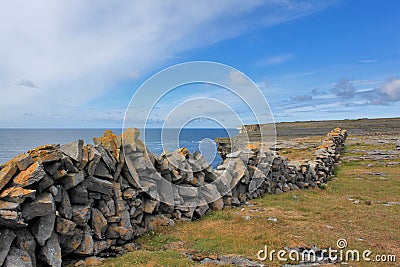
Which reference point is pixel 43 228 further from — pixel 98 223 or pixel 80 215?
pixel 98 223

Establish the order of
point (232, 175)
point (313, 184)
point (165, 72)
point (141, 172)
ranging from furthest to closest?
point (313, 184) < point (232, 175) < point (165, 72) < point (141, 172)

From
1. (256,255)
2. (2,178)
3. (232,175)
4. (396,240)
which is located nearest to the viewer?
(2,178)

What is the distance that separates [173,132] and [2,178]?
10714 mm

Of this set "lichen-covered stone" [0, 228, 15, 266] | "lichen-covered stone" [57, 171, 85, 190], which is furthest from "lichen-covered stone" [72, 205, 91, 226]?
"lichen-covered stone" [0, 228, 15, 266]

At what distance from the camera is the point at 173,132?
18203 millimetres

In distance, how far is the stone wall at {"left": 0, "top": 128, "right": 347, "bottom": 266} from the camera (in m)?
8.26

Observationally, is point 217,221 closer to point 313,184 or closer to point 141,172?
point 141,172

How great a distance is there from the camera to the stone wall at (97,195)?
8.26 m

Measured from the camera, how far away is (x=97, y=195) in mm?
10719

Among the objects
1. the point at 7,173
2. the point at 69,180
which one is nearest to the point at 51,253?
the point at 69,180

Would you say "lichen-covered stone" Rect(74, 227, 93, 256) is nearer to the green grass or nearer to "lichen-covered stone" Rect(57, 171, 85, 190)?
the green grass

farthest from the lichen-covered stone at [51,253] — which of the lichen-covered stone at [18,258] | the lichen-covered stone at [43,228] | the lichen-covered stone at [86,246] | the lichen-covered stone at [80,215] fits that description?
the lichen-covered stone at [80,215]

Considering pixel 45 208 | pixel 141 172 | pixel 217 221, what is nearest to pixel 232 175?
pixel 217 221

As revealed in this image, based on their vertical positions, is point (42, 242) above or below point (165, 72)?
below
